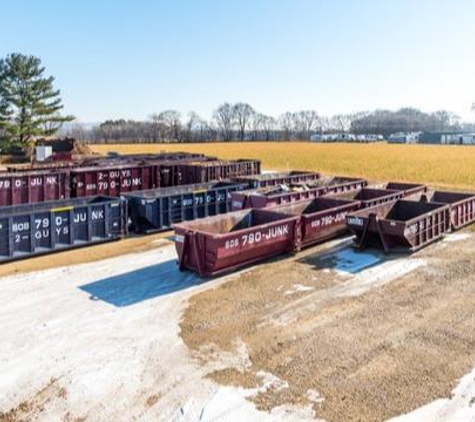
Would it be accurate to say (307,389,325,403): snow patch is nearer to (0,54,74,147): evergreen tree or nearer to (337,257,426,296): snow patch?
(337,257,426,296): snow patch

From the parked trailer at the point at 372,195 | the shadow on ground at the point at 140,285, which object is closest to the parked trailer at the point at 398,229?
the parked trailer at the point at 372,195

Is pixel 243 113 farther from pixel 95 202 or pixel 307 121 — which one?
pixel 95 202

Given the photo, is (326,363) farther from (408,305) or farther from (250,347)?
(408,305)

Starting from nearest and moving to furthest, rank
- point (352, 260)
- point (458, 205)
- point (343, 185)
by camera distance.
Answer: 1. point (352, 260)
2. point (458, 205)
3. point (343, 185)

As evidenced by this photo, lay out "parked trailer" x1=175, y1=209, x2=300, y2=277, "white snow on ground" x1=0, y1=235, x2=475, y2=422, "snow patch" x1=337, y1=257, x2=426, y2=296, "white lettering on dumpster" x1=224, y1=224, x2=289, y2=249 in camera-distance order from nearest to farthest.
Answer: "white snow on ground" x1=0, y1=235, x2=475, y2=422
"snow patch" x1=337, y1=257, x2=426, y2=296
"parked trailer" x1=175, y1=209, x2=300, y2=277
"white lettering on dumpster" x1=224, y1=224, x2=289, y2=249

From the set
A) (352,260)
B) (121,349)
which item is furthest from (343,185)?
(121,349)

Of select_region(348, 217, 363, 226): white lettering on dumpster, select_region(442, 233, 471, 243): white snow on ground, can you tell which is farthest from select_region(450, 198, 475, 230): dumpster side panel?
select_region(348, 217, 363, 226): white lettering on dumpster

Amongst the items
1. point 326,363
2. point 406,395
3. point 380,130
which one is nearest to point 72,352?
point 326,363
